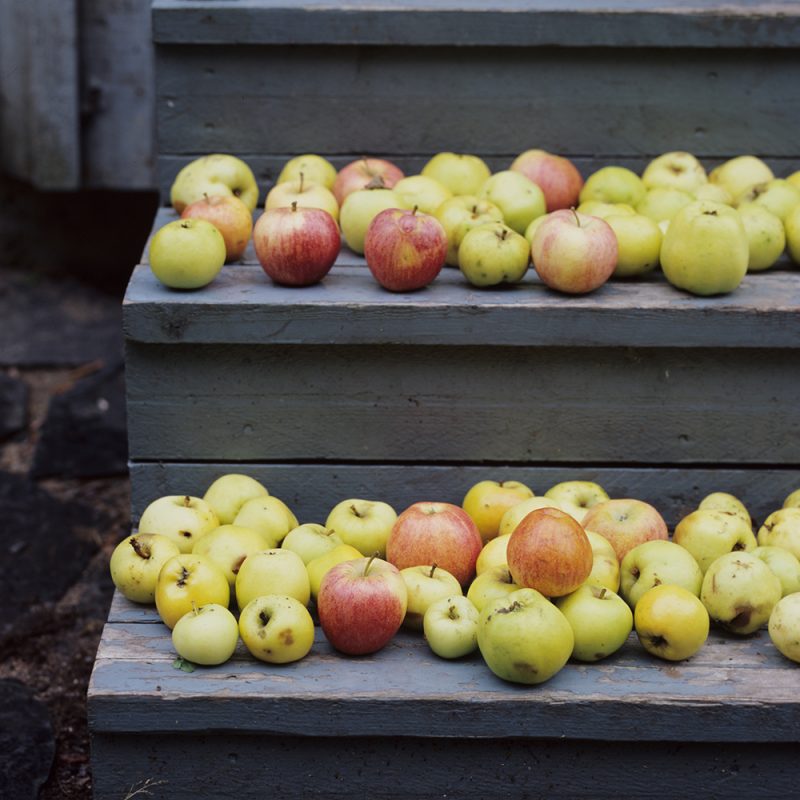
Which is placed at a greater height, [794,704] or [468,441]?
[468,441]

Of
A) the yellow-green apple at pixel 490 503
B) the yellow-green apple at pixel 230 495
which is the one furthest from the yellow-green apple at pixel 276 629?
the yellow-green apple at pixel 490 503

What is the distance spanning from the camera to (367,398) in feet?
9.68

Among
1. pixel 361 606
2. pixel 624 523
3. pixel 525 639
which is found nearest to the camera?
pixel 525 639

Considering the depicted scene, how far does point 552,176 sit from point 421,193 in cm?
36

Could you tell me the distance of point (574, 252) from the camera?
9.30 feet

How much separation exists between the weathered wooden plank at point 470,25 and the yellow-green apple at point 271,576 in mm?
1467

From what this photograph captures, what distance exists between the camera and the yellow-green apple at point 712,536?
2.67 meters

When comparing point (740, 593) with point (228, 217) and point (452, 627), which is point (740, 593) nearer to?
point (452, 627)

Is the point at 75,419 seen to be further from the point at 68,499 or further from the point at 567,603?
the point at 567,603

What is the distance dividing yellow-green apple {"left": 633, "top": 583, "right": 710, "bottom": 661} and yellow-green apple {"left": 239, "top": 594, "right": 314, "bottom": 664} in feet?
1.97

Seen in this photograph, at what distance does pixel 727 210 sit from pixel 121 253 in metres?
3.30

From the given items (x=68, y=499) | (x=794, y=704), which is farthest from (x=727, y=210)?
(x=68, y=499)

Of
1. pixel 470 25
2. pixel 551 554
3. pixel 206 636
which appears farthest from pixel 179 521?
pixel 470 25

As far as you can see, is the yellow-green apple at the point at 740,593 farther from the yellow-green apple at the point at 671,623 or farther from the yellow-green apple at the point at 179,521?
the yellow-green apple at the point at 179,521
